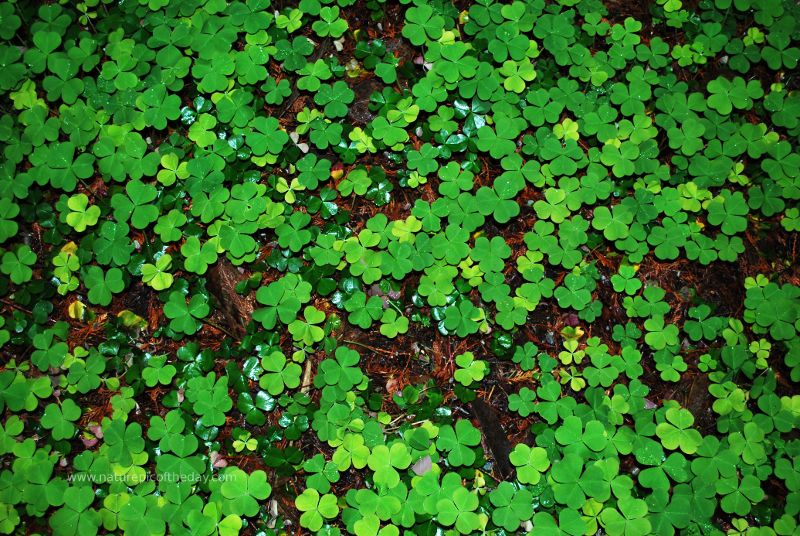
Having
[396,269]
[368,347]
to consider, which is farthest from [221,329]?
[396,269]

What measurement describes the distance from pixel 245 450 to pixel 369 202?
1451mm

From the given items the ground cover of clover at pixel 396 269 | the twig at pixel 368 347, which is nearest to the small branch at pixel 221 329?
the ground cover of clover at pixel 396 269

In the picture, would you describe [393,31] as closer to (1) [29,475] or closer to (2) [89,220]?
(2) [89,220]

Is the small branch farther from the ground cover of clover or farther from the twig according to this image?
the twig

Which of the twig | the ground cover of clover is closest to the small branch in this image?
the ground cover of clover

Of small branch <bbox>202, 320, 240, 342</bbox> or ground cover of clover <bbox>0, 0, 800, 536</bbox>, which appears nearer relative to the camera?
ground cover of clover <bbox>0, 0, 800, 536</bbox>

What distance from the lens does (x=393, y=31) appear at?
11.2 ft

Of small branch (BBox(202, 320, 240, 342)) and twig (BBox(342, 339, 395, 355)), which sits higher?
twig (BBox(342, 339, 395, 355))

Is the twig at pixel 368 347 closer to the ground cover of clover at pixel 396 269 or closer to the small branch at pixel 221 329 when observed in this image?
the ground cover of clover at pixel 396 269

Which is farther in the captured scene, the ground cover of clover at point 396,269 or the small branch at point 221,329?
the small branch at point 221,329

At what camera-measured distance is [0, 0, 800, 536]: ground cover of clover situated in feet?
8.82

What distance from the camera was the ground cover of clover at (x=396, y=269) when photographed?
2.69 m

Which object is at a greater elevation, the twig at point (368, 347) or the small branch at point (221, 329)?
the twig at point (368, 347)

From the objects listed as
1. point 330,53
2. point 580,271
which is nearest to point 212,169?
point 330,53
